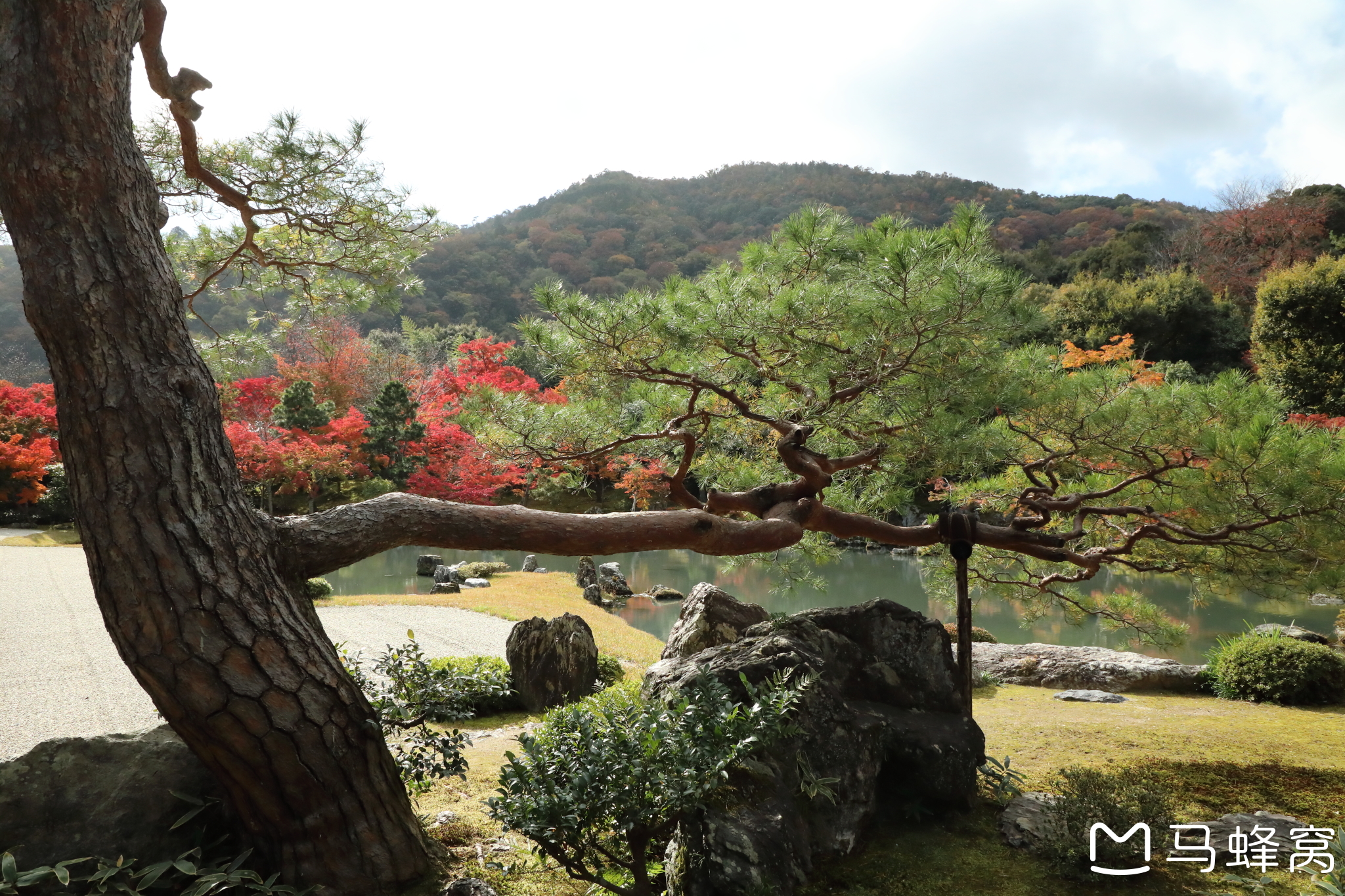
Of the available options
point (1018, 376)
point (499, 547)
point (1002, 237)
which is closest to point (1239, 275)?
point (1002, 237)

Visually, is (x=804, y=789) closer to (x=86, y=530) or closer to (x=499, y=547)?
(x=499, y=547)

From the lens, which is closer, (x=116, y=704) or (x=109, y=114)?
(x=109, y=114)

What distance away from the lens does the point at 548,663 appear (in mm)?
5262

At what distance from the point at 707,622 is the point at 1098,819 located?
2.51 metres

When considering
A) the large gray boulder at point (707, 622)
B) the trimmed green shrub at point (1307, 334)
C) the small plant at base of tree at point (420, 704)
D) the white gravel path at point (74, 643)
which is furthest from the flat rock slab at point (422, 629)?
the trimmed green shrub at point (1307, 334)

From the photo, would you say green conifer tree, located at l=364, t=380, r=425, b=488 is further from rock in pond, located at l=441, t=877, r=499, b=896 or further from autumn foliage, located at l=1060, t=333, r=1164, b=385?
rock in pond, located at l=441, t=877, r=499, b=896

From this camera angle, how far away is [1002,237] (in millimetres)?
27609

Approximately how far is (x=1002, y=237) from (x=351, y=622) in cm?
2694

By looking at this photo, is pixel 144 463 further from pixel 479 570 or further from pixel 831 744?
pixel 479 570

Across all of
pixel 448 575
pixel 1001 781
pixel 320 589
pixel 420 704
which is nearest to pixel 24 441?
pixel 320 589

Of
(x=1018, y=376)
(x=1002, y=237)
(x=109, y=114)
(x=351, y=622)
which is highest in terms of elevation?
(x=1002, y=237)

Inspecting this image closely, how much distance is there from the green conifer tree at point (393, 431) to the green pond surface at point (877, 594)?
1.97 meters

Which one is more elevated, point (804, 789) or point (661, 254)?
point (661, 254)

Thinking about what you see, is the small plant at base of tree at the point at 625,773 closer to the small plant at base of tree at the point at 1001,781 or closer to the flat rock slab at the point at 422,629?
the small plant at base of tree at the point at 1001,781
